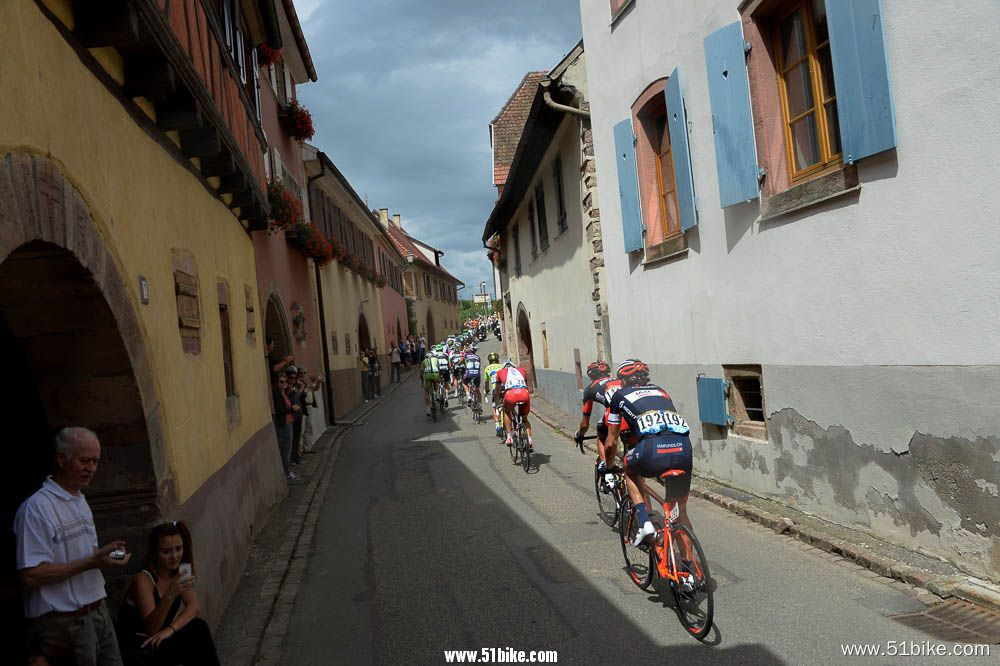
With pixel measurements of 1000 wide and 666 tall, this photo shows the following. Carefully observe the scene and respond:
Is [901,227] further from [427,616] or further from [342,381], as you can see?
[342,381]

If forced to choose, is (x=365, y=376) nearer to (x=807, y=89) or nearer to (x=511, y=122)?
(x=511, y=122)

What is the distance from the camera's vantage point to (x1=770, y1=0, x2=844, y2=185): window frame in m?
6.80

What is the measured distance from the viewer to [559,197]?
54.4 ft

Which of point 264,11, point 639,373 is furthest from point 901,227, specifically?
point 264,11

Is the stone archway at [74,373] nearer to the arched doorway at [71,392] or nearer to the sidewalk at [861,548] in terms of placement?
the arched doorway at [71,392]

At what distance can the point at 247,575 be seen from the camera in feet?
24.1

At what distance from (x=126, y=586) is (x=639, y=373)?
12.2ft

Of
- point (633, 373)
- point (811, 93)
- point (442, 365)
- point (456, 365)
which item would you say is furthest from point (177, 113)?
point (456, 365)

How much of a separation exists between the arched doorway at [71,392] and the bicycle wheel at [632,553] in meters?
3.35

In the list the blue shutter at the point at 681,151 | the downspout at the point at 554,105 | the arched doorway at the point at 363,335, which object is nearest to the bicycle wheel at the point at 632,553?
the blue shutter at the point at 681,151

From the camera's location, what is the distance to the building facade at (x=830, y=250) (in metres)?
5.28

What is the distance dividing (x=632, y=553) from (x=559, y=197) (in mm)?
10974

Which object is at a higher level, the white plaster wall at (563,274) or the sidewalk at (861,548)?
the white plaster wall at (563,274)
